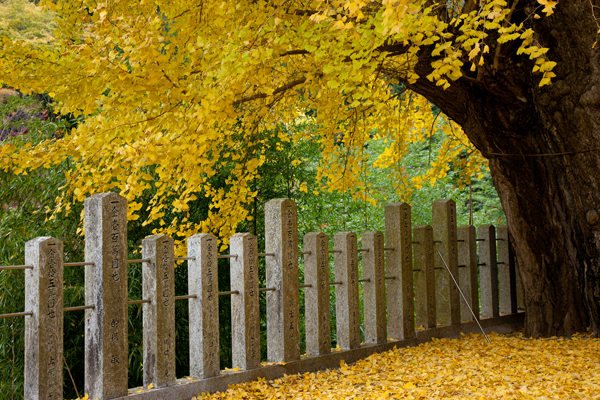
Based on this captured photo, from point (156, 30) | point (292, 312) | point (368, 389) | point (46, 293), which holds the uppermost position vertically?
point (156, 30)

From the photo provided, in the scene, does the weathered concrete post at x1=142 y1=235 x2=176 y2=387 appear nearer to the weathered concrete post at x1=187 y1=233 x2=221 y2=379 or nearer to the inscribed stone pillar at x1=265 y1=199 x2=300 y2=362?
the weathered concrete post at x1=187 y1=233 x2=221 y2=379

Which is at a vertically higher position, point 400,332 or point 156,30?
point 156,30

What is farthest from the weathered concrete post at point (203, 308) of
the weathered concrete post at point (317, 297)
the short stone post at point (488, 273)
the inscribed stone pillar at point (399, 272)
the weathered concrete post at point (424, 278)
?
the short stone post at point (488, 273)

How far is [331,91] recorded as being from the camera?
4602 millimetres

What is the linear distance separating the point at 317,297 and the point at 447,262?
1.77m

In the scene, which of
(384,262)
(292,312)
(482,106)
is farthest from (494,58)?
(292,312)

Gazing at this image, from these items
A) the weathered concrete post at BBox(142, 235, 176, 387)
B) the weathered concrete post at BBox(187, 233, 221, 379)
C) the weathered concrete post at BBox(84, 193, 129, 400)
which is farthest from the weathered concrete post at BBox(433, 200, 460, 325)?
the weathered concrete post at BBox(84, 193, 129, 400)

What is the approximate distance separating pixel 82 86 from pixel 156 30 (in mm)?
706

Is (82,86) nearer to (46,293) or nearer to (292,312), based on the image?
(46,293)

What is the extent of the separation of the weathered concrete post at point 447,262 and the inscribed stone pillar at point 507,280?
94cm

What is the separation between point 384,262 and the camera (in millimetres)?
5113

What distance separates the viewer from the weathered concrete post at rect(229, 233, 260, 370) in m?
3.79

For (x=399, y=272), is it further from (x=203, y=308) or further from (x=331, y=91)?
(x=203, y=308)

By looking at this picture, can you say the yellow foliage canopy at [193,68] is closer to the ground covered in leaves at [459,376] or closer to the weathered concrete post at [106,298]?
the weathered concrete post at [106,298]
